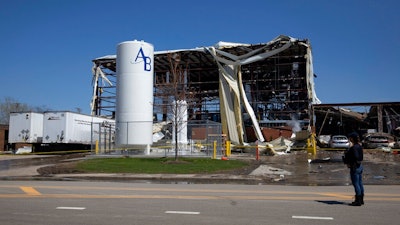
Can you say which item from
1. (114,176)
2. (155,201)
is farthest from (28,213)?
(114,176)

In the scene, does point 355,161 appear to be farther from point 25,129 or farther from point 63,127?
point 25,129

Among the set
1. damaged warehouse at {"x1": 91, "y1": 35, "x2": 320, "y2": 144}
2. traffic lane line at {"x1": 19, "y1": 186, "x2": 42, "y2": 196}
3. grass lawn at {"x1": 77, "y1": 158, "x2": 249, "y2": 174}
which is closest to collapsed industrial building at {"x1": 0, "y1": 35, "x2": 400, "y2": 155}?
damaged warehouse at {"x1": 91, "y1": 35, "x2": 320, "y2": 144}

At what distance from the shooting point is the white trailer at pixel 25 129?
3709 centimetres

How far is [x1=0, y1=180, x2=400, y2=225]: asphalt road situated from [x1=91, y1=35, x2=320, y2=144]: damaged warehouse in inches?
1047

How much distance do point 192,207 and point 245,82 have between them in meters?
44.9

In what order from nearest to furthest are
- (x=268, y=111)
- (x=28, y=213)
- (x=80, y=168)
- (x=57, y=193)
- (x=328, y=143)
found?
(x=28, y=213) → (x=57, y=193) → (x=80, y=168) → (x=328, y=143) → (x=268, y=111)

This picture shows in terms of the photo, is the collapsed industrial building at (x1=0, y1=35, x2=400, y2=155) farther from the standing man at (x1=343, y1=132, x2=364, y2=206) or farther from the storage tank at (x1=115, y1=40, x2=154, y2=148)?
the standing man at (x1=343, y1=132, x2=364, y2=206)

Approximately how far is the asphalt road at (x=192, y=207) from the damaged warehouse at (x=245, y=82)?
26583 mm

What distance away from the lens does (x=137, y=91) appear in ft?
92.4

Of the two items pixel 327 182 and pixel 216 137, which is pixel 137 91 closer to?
pixel 216 137

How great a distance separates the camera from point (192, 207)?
9445mm

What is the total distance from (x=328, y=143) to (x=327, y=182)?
Result: 28.0m

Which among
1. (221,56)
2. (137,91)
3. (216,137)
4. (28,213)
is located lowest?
(28,213)

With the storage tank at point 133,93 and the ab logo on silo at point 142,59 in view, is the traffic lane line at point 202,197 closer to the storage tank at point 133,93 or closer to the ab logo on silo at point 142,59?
the storage tank at point 133,93
